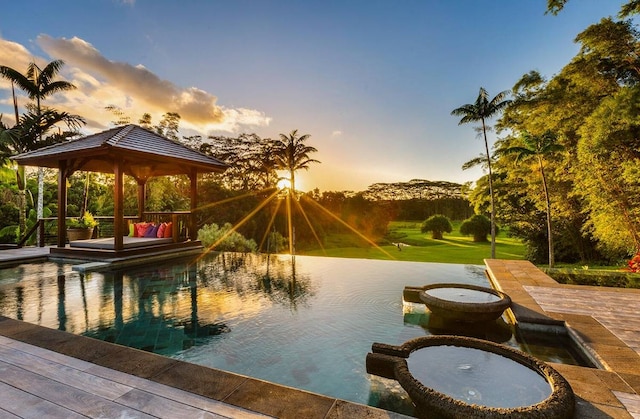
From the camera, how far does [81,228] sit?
9.17m

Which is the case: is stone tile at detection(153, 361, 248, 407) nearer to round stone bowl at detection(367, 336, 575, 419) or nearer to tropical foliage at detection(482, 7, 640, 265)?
round stone bowl at detection(367, 336, 575, 419)

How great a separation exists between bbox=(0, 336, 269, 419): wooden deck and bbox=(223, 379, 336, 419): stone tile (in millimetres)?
74

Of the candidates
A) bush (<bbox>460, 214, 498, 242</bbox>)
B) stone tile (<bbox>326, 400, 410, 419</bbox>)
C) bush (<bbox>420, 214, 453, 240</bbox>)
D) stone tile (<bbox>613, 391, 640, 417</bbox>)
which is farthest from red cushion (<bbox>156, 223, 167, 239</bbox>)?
bush (<bbox>420, 214, 453, 240</bbox>)

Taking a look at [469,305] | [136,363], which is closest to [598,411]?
[469,305]

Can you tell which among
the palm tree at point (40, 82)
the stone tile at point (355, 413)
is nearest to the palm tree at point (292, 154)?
the palm tree at point (40, 82)

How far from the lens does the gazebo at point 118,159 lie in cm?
743

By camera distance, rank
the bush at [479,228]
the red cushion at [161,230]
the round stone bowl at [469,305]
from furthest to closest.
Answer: the bush at [479,228] → the red cushion at [161,230] → the round stone bowl at [469,305]

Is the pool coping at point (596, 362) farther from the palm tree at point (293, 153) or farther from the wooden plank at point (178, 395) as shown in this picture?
the palm tree at point (293, 153)

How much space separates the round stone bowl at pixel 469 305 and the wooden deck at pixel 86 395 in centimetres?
277

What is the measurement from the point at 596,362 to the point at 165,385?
3.73 metres

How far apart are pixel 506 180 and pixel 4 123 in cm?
2505

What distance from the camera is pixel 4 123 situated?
12.5 metres

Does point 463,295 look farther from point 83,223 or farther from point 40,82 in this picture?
point 40,82

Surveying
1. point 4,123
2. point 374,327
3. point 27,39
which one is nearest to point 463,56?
point 374,327
